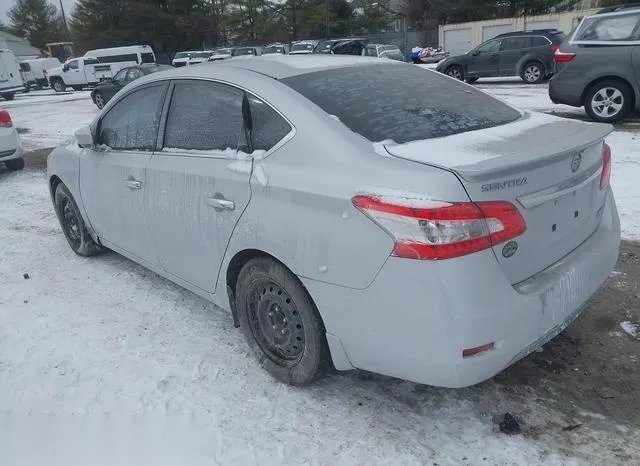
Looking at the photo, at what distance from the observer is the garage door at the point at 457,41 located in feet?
114

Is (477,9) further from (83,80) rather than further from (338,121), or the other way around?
(338,121)

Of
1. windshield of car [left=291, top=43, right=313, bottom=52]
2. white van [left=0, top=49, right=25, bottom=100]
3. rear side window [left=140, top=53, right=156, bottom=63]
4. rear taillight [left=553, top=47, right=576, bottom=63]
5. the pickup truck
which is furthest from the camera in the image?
rear side window [left=140, top=53, right=156, bottom=63]

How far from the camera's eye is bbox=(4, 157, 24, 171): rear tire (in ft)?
28.9

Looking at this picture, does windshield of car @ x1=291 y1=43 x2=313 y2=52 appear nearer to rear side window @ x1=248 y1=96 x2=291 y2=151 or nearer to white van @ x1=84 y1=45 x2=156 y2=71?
white van @ x1=84 y1=45 x2=156 y2=71

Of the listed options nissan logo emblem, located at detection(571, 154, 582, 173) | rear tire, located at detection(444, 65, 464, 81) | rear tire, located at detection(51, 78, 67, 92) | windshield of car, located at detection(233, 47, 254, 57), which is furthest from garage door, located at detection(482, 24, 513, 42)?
nissan logo emblem, located at detection(571, 154, 582, 173)

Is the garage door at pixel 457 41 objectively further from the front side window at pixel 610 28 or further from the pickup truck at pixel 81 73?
the front side window at pixel 610 28

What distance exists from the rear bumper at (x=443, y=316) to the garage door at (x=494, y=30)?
3437cm

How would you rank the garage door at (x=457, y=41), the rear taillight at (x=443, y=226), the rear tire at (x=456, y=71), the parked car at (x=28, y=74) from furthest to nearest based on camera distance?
the garage door at (x=457, y=41) < the parked car at (x=28, y=74) < the rear tire at (x=456, y=71) < the rear taillight at (x=443, y=226)

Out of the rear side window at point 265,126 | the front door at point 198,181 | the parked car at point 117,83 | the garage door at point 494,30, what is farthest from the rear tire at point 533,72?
the garage door at point 494,30

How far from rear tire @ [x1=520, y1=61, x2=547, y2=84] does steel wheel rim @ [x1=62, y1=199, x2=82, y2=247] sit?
15108mm

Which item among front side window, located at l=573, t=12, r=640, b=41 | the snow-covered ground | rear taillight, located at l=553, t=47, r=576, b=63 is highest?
front side window, located at l=573, t=12, r=640, b=41

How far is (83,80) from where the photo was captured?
3055 centimetres

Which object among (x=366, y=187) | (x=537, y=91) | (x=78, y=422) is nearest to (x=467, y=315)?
(x=366, y=187)

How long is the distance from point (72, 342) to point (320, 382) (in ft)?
5.43
